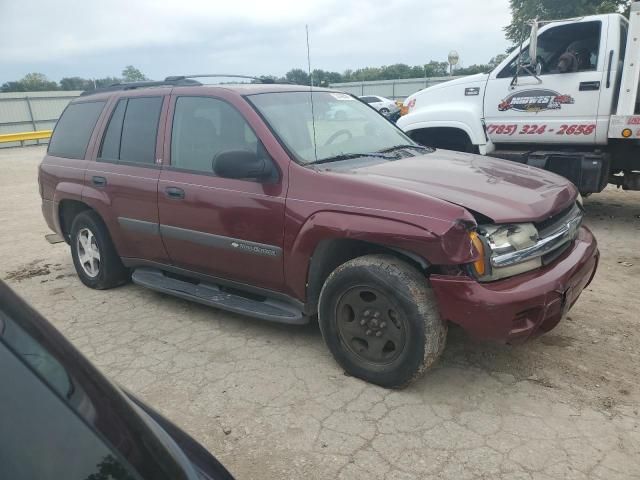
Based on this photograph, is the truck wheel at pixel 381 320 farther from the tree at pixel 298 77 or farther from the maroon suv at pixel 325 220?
the tree at pixel 298 77

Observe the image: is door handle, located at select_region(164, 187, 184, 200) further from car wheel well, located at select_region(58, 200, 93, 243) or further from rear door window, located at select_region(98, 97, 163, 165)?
car wheel well, located at select_region(58, 200, 93, 243)

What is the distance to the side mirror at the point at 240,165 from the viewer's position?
323 cm

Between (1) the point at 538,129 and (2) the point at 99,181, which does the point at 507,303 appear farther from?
(1) the point at 538,129

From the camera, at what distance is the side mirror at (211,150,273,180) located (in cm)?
323

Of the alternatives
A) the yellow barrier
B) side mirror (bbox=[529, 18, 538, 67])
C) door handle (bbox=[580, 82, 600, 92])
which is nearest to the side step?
side mirror (bbox=[529, 18, 538, 67])

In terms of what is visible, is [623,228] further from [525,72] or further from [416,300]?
[416,300]

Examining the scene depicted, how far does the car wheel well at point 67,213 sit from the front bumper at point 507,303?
3683mm

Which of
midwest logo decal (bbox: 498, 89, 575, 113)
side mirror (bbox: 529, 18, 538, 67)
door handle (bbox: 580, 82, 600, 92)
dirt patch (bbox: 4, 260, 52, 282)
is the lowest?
dirt patch (bbox: 4, 260, 52, 282)

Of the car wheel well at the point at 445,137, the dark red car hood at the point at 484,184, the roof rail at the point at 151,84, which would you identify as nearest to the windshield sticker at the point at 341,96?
the dark red car hood at the point at 484,184

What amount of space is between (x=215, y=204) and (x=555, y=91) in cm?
477

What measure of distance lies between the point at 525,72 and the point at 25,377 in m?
6.89

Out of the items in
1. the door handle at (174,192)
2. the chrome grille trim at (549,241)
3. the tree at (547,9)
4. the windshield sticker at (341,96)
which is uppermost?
the tree at (547,9)

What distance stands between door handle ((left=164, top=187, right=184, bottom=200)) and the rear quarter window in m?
1.38

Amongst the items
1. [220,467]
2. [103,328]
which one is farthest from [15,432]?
[103,328]
